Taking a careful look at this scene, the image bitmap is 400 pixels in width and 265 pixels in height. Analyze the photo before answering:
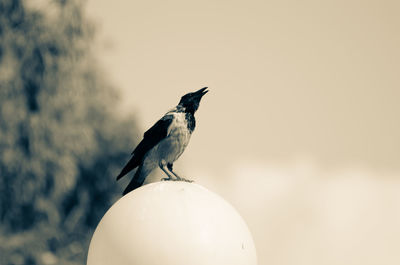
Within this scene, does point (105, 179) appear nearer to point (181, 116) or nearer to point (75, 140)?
point (75, 140)

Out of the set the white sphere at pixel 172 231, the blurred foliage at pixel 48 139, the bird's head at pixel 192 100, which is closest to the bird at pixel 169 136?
the bird's head at pixel 192 100

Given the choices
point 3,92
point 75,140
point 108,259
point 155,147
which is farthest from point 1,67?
point 108,259

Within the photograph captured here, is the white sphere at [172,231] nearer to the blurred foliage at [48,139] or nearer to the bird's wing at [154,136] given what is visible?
the bird's wing at [154,136]

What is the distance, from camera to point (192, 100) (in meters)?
5.43

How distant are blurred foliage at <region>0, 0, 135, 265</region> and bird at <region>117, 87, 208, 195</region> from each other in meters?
6.02

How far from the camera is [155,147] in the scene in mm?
5484

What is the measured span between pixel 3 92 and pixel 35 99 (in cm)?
78

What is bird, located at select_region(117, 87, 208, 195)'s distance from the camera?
5418 mm

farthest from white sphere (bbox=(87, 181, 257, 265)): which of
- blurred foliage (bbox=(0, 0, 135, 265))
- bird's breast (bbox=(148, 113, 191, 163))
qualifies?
blurred foliage (bbox=(0, 0, 135, 265))

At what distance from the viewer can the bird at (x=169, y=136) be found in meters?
5.42

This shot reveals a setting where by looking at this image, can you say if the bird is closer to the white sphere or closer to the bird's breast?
the bird's breast

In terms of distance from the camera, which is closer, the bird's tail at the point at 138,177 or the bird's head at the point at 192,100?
the bird's head at the point at 192,100

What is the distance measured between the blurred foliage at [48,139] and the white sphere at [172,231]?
6743 mm

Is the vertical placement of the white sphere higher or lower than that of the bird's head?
lower
